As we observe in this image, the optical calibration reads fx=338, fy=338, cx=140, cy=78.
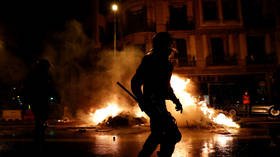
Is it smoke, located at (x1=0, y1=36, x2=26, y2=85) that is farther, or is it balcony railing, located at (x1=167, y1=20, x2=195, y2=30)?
balcony railing, located at (x1=167, y1=20, x2=195, y2=30)

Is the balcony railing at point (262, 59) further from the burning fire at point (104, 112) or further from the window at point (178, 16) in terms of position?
the burning fire at point (104, 112)

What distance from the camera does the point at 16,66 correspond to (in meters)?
Result: 26.8

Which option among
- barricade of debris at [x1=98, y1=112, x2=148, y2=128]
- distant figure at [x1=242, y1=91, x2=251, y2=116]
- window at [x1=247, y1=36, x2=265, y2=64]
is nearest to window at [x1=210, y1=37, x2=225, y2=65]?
window at [x1=247, y1=36, x2=265, y2=64]

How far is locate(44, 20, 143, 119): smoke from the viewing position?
22.8 metres

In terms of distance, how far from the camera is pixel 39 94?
6293 millimetres

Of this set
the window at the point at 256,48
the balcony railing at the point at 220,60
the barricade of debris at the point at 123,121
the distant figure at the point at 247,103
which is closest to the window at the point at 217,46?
the balcony railing at the point at 220,60

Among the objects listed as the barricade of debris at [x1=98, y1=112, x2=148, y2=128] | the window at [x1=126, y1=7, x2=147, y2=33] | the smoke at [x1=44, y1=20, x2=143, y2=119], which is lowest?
the barricade of debris at [x1=98, y1=112, x2=148, y2=128]

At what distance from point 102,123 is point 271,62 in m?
21.8

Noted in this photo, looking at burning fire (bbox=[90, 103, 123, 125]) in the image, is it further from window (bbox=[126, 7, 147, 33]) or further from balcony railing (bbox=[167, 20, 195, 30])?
balcony railing (bbox=[167, 20, 195, 30])

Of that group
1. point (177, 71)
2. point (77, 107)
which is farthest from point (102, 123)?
point (177, 71)

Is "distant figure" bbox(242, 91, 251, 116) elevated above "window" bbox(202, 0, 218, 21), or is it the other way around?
"window" bbox(202, 0, 218, 21)

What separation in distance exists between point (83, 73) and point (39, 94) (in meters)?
21.3

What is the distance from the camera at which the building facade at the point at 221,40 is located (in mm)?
32812

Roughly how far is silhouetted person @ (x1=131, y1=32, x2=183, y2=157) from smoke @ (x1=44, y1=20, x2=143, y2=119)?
1667 centimetres
